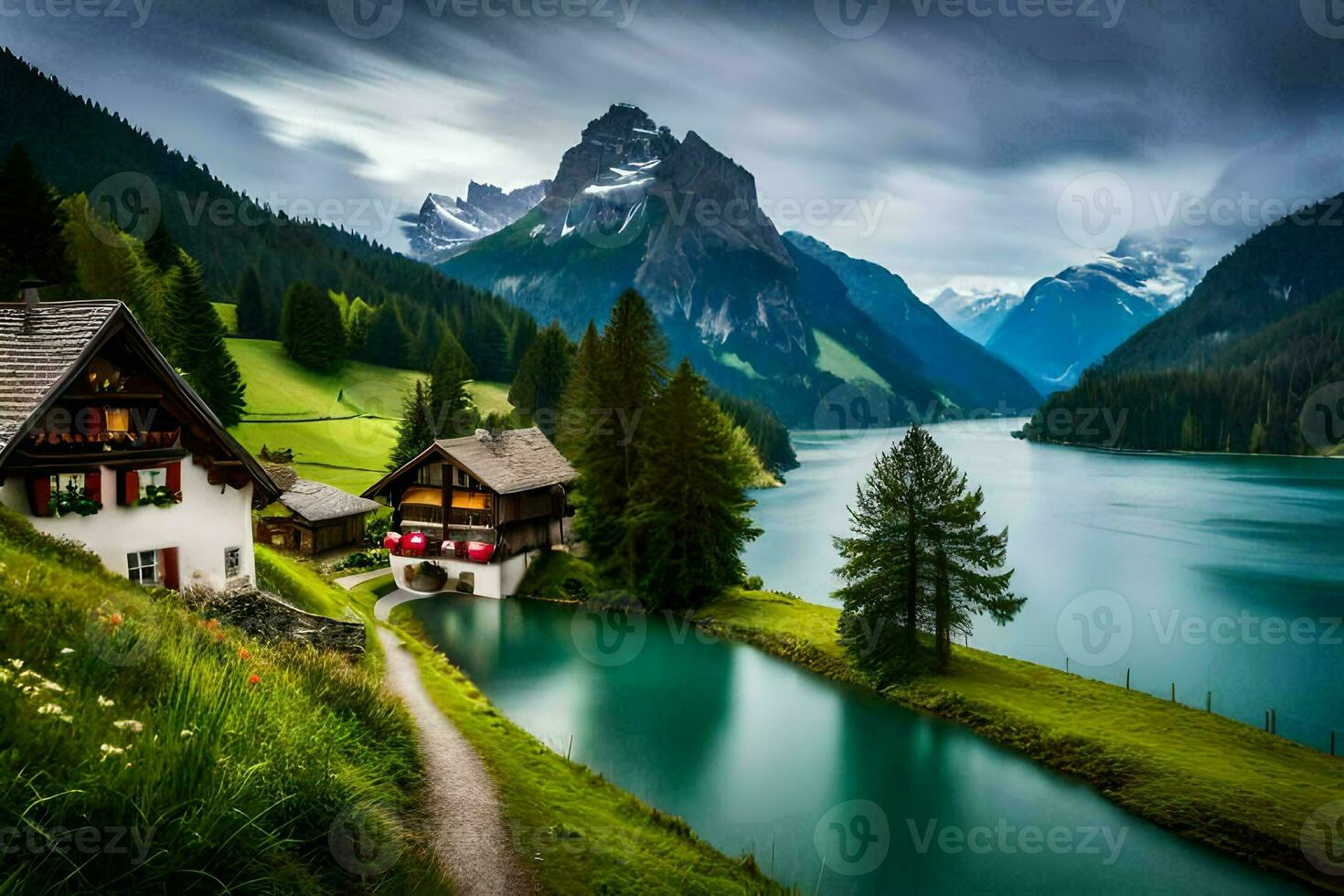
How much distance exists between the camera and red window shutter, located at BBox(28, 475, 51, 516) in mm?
16250

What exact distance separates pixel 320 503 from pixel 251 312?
63210mm

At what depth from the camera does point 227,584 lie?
2047 centimetres

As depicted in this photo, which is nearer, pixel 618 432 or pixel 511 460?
pixel 618 432

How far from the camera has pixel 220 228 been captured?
5733 inches

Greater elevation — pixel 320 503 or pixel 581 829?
pixel 320 503

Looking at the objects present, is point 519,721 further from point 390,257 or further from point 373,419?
point 390,257

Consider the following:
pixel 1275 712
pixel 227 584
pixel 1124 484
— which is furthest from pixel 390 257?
pixel 1275 712

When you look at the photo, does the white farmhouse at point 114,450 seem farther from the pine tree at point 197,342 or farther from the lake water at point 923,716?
the pine tree at point 197,342

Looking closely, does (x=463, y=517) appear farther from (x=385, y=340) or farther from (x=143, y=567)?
(x=385, y=340)

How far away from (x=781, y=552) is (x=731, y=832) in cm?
4136

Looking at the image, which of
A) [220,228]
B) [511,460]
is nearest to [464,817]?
[511,460]

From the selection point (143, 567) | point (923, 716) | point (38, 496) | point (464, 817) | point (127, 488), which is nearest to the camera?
point (464, 817)

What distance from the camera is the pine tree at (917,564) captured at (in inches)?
1127

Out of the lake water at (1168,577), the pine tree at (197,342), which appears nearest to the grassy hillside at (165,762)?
the lake water at (1168,577)
